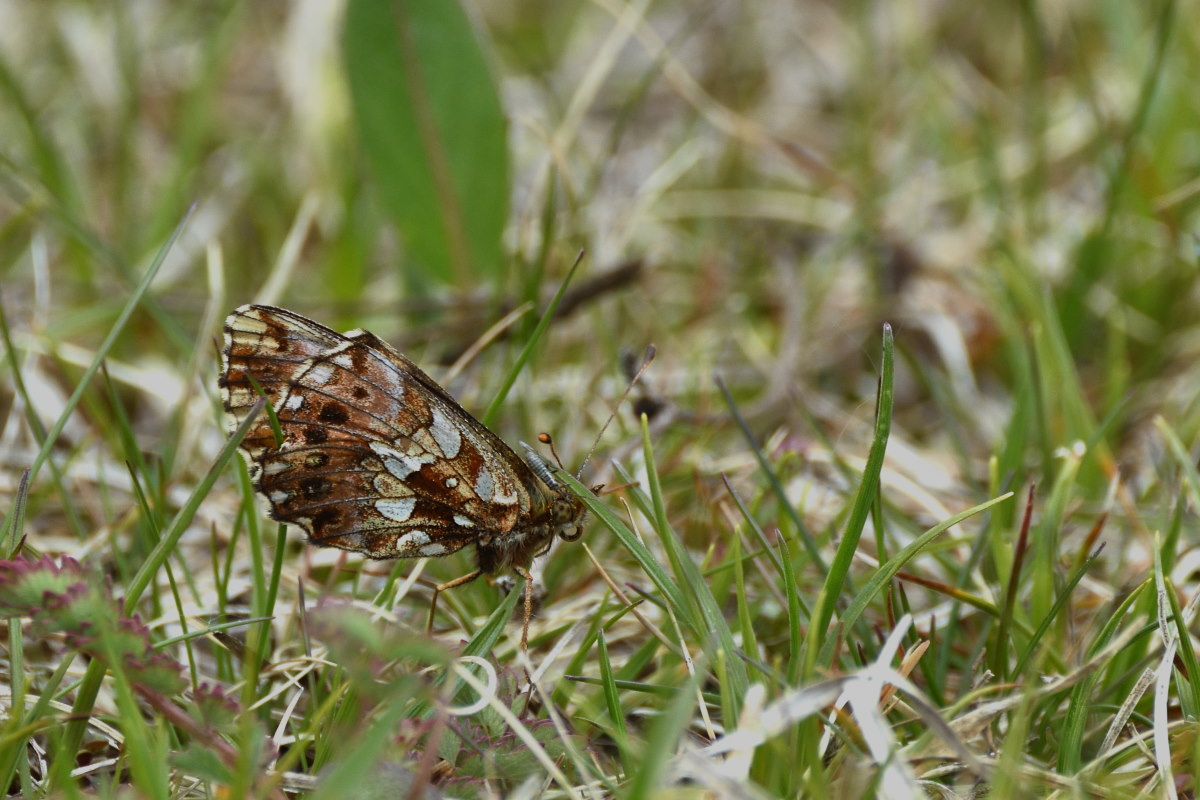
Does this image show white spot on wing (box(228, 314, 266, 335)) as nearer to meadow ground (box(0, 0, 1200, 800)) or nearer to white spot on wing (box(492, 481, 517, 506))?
meadow ground (box(0, 0, 1200, 800))

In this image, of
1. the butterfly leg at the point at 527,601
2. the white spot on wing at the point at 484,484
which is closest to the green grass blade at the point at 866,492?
the butterfly leg at the point at 527,601

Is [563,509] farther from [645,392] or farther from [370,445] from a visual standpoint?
[645,392]

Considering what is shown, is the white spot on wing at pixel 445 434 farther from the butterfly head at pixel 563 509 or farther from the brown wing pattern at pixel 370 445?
the butterfly head at pixel 563 509

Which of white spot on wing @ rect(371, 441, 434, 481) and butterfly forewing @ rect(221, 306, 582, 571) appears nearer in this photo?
butterfly forewing @ rect(221, 306, 582, 571)

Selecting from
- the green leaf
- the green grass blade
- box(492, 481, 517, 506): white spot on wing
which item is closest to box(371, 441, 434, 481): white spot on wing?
box(492, 481, 517, 506): white spot on wing

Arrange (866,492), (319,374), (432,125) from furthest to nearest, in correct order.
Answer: (432,125) < (319,374) < (866,492)

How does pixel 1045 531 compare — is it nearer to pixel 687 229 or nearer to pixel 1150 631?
pixel 1150 631

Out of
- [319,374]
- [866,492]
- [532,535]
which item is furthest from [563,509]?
[866,492]
